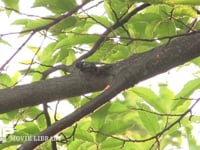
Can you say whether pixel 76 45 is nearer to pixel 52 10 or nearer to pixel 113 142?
pixel 52 10

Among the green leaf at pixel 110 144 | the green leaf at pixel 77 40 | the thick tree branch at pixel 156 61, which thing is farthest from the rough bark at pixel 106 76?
the green leaf at pixel 110 144

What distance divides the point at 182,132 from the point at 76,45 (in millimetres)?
478

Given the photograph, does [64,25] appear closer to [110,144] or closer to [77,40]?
[77,40]

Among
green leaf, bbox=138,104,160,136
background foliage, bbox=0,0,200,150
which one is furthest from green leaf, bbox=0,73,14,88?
green leaf, bbox=138,104,160,136

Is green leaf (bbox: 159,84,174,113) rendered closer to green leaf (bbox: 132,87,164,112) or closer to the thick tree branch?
green leaf (bbox: 132,87,164,112)

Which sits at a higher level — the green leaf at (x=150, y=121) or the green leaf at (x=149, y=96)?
the green leaf at (x=149, y=96)

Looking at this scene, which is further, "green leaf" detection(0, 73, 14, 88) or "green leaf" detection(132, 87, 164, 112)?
"green leaf" detection(0, 73, 14, 88)

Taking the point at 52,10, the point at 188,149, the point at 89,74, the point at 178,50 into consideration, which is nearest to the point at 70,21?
the point at 52,10

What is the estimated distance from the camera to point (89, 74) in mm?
1041

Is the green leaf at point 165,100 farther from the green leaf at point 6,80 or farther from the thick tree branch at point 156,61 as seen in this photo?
the green leaf at point 6,80

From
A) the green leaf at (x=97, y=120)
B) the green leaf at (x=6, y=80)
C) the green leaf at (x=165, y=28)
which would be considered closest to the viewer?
the green leaf at (x=165, y=28)

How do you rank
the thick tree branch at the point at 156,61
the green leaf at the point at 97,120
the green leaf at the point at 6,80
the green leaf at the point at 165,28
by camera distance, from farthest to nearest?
the green leaf at the point at 6,80 < the green leaf at the point at 97,120 < the green leaf at the point at 165,28 < the thick tree branch at the point at 156,61

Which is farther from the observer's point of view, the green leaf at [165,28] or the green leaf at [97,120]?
the green leaf at [97,120]

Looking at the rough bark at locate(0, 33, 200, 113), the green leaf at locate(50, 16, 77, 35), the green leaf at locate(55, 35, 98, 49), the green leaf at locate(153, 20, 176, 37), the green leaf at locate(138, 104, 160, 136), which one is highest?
the green leaf at locate(50, 16, 77, 35)
